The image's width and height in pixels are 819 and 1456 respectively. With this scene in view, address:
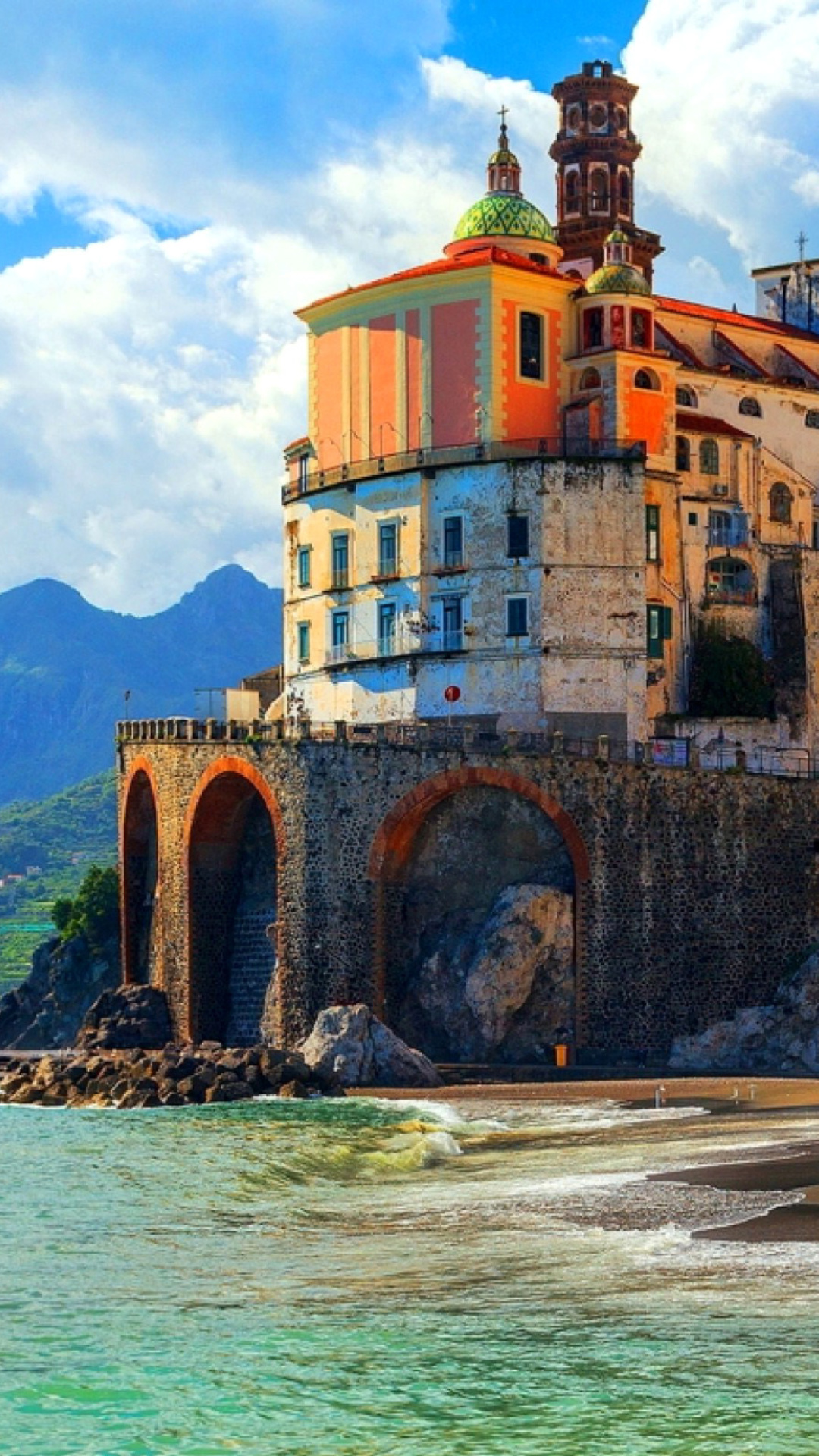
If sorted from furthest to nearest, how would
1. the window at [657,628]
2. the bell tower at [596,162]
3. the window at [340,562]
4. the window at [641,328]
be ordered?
the bell tower at [596,162] < the window at [340,562] < the window at [641,328] < the window at [657,628]

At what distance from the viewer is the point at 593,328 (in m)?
72.9

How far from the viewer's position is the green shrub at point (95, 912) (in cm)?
8600

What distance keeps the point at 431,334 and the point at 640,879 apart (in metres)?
18.6

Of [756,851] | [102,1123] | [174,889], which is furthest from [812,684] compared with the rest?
[102,1123]

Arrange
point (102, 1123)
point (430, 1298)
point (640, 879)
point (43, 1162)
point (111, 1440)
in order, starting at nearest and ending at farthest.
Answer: point (111, 1440) → point (430, 1298) → point (43, 1162) → point (102, 1123) → point (640, 879)

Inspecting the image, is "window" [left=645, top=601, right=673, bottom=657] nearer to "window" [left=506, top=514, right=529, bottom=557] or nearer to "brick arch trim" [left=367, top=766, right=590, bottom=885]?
"window" [left=506, top=514, right=529, bottom=557]

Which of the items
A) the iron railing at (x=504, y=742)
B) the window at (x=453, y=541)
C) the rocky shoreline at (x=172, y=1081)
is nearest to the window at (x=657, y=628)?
the iron railing at (x=504, y=742)

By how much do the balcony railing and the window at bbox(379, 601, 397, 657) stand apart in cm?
402

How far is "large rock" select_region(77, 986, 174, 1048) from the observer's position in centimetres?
7119

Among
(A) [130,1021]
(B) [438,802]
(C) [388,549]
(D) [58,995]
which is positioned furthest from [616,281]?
(D) [58,995]

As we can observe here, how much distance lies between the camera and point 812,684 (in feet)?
244

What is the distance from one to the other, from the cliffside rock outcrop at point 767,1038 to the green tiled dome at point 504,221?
25.6 m

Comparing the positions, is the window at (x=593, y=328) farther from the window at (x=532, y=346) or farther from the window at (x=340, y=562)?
the window at (x=340, y=562)

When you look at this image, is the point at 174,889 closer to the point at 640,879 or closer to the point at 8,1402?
the point at 640,879
